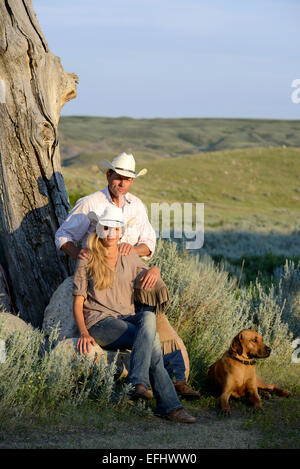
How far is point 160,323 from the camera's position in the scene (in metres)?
6.59

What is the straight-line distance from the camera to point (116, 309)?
20.3ft

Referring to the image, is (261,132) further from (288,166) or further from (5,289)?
(5,289)

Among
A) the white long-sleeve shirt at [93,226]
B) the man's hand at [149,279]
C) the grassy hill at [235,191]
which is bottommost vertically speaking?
the grassy hill at [235,191]

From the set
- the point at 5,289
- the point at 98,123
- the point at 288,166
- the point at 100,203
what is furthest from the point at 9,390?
the point at 98,123

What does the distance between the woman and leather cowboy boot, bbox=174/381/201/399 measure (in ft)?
1.36

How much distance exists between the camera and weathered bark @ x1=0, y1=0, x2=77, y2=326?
24.3 feet

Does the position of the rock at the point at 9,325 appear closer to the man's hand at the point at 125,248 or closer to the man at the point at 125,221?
the man at the point at 125,221

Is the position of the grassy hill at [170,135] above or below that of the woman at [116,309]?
above

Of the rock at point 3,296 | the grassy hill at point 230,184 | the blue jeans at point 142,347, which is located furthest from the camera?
the grassy hill at point 230,184

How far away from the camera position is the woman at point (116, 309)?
5.62 m

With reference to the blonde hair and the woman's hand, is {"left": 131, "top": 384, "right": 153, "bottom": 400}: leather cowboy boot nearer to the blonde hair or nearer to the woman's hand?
the woman's hand

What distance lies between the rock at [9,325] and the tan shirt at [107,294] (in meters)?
0.69

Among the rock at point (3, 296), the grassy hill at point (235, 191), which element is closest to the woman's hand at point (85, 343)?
the rock at point (3, 296)

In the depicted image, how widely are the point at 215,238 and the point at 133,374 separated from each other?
1752cm
